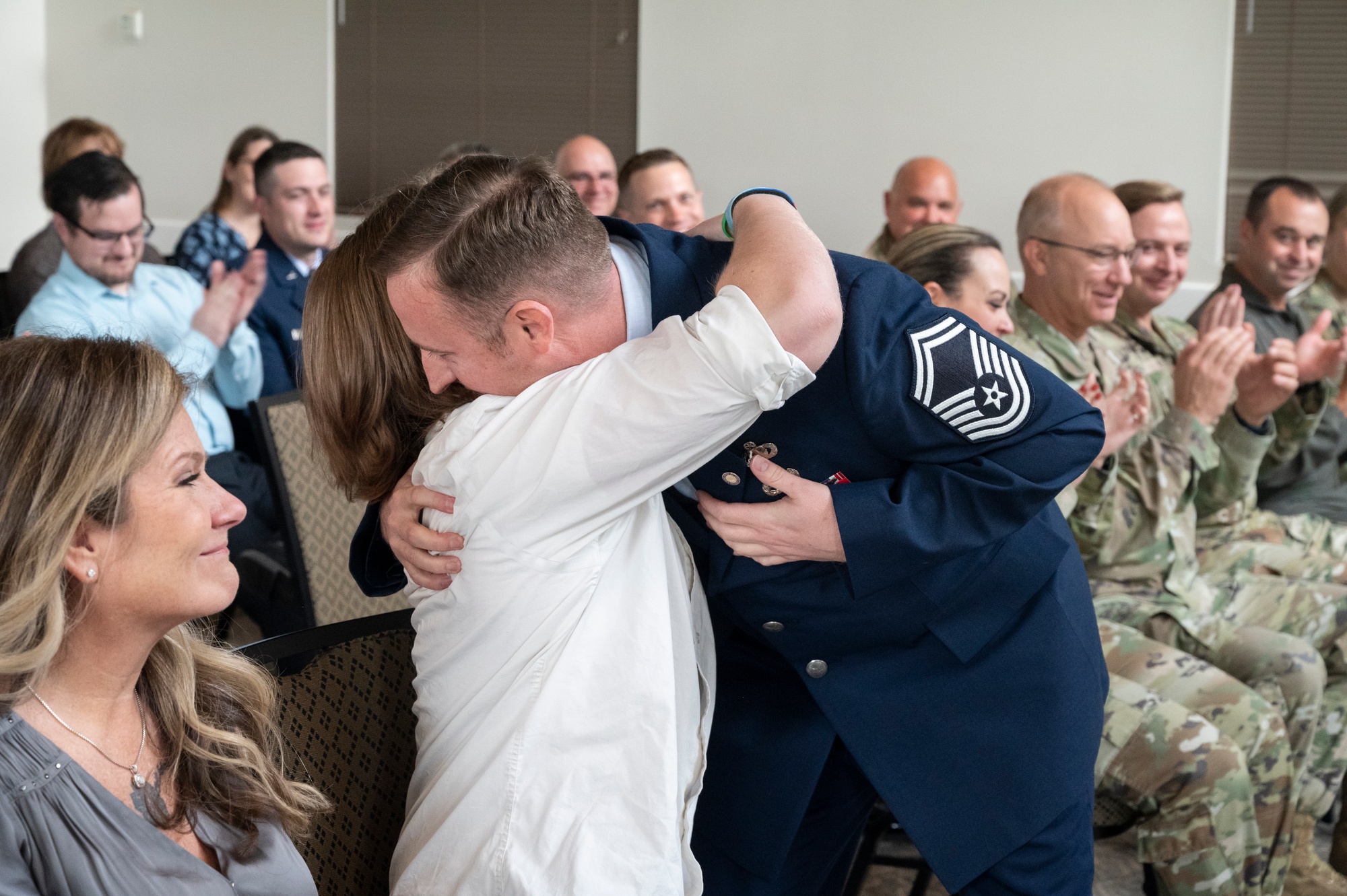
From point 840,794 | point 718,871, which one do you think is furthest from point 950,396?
point 718,871

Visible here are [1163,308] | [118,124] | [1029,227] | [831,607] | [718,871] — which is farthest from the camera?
[118,124]

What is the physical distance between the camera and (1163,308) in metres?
5.37

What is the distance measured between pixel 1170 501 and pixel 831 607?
1.47 m

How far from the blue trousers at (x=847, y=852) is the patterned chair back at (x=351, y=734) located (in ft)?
1.38

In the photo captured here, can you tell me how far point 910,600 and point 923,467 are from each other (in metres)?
0.15

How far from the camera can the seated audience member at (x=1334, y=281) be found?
13.3ft

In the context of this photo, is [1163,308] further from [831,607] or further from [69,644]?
[69,644]

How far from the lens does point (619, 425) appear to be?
1.03 m

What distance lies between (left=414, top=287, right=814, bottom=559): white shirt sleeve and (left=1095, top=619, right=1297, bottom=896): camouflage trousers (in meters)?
1.20

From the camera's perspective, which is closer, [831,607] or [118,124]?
[831,607]

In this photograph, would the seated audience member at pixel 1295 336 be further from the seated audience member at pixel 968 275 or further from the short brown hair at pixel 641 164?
the short brown hair at pixel 641 164

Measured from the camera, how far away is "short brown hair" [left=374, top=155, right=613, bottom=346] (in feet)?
3.65

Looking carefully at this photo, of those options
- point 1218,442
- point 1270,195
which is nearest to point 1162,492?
point 1218,442

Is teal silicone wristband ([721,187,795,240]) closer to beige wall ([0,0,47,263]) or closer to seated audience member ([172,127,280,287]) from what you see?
seated audience member ([172,127,280,287])
